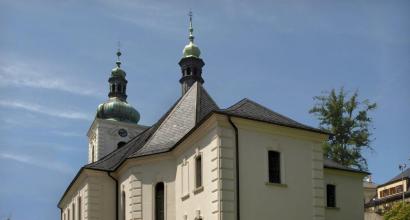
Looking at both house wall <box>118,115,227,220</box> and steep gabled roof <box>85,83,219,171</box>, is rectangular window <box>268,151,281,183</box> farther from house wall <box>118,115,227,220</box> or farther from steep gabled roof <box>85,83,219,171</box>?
steep gabled roof <box>85,83,219,171</box>

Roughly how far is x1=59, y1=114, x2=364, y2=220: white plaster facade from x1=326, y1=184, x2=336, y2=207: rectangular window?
597 cm

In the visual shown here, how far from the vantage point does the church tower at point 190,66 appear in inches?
1678

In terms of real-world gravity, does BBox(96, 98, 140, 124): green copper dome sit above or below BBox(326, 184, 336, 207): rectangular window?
above

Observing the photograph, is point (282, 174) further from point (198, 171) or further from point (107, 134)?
point (107, 134)

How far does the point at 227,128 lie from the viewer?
22.5m

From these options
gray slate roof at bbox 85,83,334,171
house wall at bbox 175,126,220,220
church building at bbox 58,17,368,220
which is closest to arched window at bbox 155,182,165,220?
church building at bbox 58,17,368,220

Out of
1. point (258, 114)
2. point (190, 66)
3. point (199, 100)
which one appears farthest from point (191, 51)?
point (258, 114)

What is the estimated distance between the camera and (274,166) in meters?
23.3

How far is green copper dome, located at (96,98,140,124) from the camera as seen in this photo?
51688mm

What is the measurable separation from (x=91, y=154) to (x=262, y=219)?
109ft

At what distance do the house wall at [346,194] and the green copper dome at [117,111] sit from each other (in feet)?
83.7

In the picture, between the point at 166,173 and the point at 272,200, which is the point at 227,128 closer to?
the point at 272,200

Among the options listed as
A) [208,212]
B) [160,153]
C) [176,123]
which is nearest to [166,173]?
[160,153]

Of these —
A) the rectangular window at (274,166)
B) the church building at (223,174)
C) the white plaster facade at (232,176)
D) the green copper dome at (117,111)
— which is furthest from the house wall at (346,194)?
the green copper dome at (117,111)
